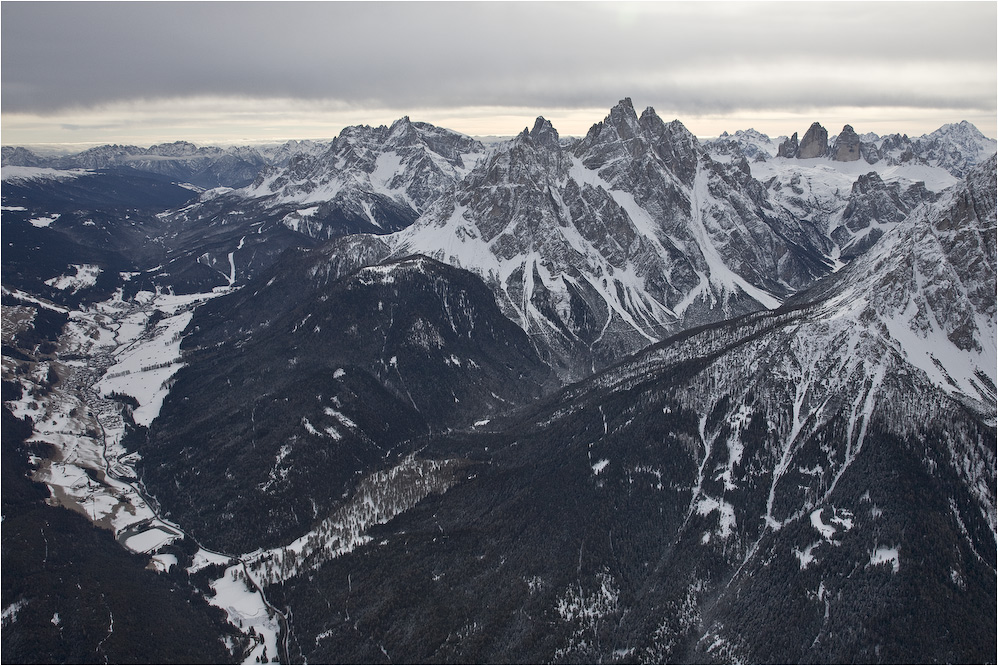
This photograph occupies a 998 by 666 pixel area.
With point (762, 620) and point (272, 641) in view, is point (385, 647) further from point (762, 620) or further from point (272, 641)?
point (762, 620)

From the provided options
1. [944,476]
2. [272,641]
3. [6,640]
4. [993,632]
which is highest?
[944,476]

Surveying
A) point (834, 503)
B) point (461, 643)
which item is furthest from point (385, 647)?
point (834, 503)

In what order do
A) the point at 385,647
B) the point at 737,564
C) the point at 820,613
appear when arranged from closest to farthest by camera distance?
1. the point at 820,613
2. the point at 385,647
3. the point at 737,564

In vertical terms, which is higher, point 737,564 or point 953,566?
point 953,566

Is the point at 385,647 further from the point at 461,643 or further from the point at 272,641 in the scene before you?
the point at 272,641

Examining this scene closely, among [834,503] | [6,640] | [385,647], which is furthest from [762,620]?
[6,640]

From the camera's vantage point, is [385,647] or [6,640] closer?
[6,640]

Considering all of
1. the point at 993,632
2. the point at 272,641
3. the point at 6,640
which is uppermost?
the point at 993,632

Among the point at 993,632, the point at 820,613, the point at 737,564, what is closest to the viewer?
the point at 993,632

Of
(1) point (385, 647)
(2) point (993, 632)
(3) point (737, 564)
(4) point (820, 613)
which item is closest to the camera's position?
(2) point (993, 632)
